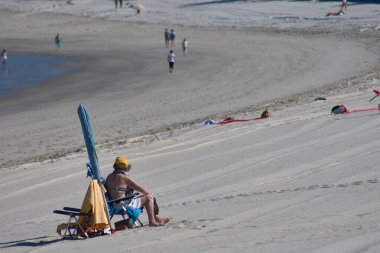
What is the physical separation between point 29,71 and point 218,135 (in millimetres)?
18292

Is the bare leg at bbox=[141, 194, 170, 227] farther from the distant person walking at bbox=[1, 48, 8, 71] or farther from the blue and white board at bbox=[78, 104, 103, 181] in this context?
the distant person walking at bbox=[1, 48, 8, 71]

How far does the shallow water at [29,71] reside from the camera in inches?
1117

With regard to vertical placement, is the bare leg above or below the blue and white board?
below

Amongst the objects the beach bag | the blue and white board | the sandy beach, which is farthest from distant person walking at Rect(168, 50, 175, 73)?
the blue and white board

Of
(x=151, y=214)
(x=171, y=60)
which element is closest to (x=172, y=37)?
(x=171, y=60)

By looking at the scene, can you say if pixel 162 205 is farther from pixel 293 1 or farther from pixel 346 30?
pixel 293 1

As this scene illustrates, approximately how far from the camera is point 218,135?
14789mm

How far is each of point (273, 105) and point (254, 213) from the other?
11.0 metres

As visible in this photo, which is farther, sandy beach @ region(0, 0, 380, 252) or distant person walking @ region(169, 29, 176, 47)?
distant person walking @ region(169, 29, 176, 47)

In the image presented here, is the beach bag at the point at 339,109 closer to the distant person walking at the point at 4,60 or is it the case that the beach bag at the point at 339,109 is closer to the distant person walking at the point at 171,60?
the distant person walking at the point at 171,60

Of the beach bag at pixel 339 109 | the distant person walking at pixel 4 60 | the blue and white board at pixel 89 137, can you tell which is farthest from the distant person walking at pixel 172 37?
the blue and white board at pixel 89 137

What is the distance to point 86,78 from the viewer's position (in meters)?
29.1

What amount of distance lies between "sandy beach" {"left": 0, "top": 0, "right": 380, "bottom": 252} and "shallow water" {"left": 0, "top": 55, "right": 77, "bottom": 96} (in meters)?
0.75

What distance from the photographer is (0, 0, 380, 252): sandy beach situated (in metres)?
8.27
